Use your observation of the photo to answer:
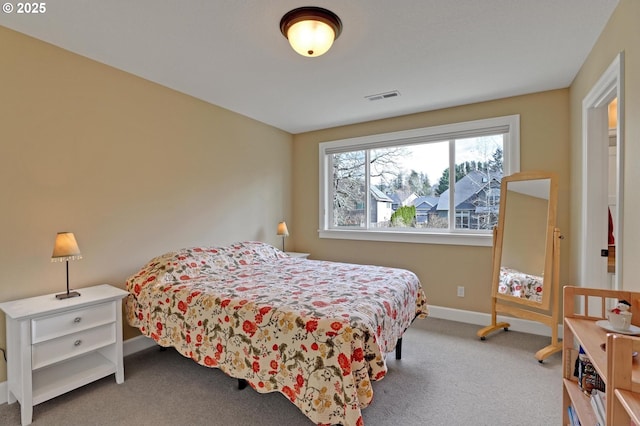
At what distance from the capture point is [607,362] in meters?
0.95

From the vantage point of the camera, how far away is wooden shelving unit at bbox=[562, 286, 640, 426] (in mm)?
920

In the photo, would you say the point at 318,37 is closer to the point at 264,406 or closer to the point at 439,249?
the point at 264,406

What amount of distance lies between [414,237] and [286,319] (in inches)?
98.9

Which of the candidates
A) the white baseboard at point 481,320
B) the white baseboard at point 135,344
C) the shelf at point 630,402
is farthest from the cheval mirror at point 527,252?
the white baseboard at point 135,344

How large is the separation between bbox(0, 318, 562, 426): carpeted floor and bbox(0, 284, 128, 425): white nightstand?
133mm

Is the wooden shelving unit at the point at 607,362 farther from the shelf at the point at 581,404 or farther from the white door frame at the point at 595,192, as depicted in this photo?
the white door frame at the point at 595,192

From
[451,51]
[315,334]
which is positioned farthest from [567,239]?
[315,334]

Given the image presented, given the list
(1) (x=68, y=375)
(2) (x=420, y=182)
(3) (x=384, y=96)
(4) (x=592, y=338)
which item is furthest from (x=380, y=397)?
(3) (x=384, y=96)

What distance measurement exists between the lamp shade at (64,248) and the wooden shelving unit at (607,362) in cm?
287

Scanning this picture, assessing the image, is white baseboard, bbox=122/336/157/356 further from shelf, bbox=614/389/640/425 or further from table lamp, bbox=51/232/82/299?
shelf, bbox=614/389/640/425

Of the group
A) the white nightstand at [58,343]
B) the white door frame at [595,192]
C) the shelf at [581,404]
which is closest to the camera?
the shelf at [581,404]

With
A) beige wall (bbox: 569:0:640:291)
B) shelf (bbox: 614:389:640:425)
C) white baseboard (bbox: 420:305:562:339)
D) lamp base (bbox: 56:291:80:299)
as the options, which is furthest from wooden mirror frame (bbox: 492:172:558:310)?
lamp base (bbox: 56:291:80:299)

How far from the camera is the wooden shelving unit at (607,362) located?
0.92m

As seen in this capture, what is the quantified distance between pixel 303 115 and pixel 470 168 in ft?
7.00
